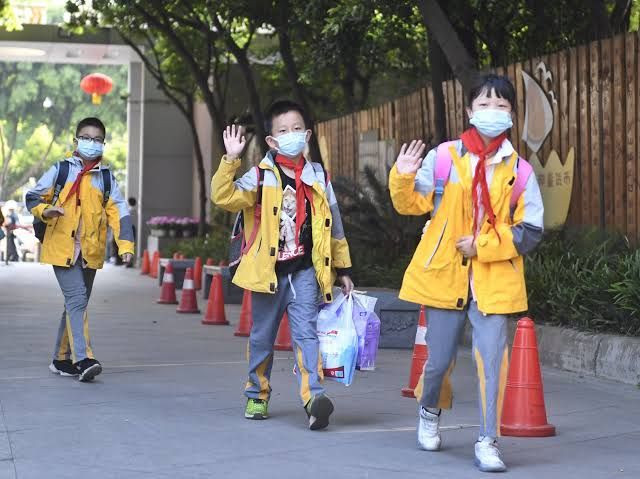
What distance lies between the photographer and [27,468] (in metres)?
5.71

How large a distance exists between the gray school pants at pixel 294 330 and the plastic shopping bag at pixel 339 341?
0.16ft

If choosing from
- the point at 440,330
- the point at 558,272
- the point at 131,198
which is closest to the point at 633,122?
the point at 558,272

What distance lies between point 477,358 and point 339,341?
113 centimetres

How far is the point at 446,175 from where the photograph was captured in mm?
6008

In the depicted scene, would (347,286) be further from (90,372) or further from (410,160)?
(90,372)

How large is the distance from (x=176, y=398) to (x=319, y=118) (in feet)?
68.3

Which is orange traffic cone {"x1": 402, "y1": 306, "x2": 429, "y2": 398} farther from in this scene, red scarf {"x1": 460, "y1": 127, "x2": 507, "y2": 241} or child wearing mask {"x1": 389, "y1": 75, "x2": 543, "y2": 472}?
red scarf {"x1": 460, "y1": 127, "x2": 507, "y2": 241}

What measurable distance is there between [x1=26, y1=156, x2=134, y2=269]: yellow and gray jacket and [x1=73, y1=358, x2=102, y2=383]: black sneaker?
67 cm

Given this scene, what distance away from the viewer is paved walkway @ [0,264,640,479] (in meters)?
5.84

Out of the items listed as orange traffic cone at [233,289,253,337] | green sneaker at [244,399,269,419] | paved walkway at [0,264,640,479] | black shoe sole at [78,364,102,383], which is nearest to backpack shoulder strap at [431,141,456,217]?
paved walkway at [0,264,640,479]

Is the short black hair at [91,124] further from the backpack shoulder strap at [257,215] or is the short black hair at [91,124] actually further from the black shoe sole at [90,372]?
the backpack shoulder strap at [257,215]

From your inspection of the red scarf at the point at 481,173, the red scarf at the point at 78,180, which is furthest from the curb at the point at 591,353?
the red scarf at the point at 78,180

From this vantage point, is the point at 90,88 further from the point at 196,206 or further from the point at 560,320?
the point at 560,320

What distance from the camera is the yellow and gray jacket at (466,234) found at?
5.83m
